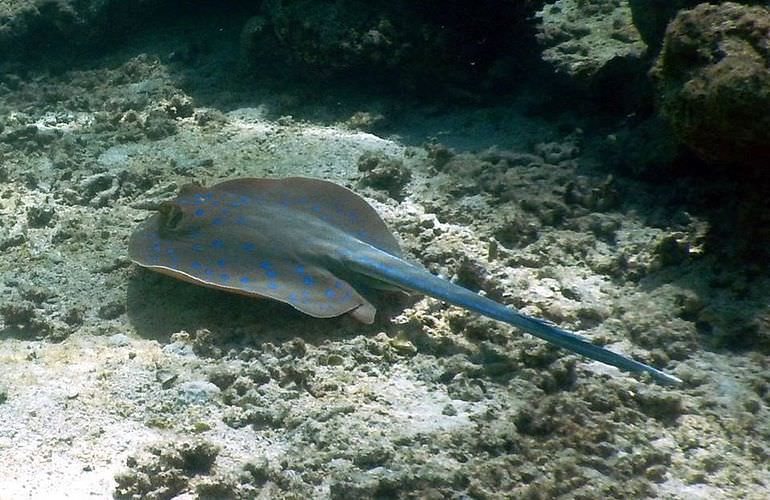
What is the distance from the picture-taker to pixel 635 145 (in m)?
5.05

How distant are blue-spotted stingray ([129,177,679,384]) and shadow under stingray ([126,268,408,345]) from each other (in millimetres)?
161

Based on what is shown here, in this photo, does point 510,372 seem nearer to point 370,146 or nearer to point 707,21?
point 707,21

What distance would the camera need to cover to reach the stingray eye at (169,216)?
154 inches

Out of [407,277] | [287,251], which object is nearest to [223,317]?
[287,251]

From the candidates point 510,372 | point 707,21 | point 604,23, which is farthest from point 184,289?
point 604,23

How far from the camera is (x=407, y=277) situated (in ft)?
11.6

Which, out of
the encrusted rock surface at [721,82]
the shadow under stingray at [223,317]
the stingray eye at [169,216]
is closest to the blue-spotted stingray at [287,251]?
the stingray eye at [169,216]

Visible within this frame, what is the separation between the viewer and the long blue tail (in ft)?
9.49

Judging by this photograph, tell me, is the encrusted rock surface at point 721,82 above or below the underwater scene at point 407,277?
above

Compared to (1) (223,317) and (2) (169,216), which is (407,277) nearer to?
(1) (223,317)

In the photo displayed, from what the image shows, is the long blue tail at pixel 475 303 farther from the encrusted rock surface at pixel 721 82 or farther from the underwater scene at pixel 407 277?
the encrusted rock surface at pixel 721 82

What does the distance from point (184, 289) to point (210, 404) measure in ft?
3.37

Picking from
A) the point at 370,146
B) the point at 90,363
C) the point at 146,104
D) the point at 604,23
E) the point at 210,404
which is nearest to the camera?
the point at 210,404

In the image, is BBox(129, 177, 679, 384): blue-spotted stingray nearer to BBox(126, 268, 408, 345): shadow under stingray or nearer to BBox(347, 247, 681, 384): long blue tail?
BBox(347, 247, 681, 384): long blue tail
